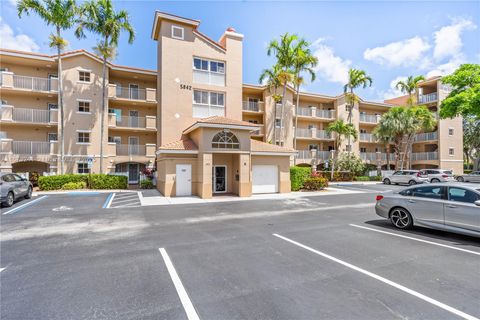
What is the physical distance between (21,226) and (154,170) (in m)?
13.8

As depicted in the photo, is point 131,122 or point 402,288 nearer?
point 402,288

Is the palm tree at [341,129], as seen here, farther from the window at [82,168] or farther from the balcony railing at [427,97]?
the window at [82,168]

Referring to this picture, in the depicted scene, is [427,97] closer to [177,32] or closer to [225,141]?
[225,141]

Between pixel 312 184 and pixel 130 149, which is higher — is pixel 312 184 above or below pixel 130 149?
below

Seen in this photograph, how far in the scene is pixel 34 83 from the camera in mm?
20734

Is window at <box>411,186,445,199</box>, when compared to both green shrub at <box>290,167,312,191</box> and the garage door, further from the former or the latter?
green shrub at <box>290,167,312,191</box>

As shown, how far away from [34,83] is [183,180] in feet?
53.7

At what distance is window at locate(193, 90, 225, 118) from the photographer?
20.6m

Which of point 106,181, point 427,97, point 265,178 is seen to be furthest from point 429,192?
point 427,97

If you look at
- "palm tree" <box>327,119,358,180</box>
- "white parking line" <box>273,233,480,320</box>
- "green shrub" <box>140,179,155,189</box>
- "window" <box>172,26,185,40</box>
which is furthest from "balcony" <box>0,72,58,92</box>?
"palm tree" <box>327,119,358,180</box>

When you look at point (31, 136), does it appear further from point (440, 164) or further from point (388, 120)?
point (440, 164)

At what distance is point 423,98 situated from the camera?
33.8 meters

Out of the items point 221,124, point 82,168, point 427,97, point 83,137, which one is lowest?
point 82,168

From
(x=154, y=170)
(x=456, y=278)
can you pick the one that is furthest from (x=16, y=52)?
(x=456, y=278)
